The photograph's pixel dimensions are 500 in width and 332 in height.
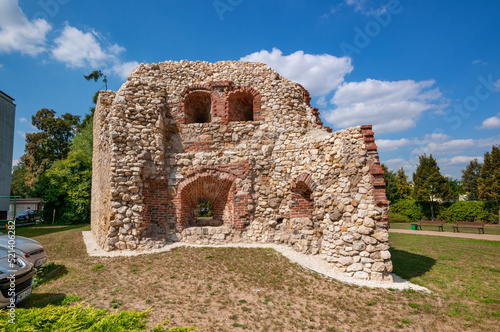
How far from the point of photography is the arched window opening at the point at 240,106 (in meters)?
10.6

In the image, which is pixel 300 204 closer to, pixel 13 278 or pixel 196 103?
pixel 196 103

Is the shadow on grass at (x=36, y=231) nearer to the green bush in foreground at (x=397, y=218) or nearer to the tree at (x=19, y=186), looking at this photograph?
the green bush in foreground at (x=397, y=218)

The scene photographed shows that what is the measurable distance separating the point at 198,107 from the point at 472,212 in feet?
83.0

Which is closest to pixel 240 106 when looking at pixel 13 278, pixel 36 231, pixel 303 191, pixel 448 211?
pixel 303 191

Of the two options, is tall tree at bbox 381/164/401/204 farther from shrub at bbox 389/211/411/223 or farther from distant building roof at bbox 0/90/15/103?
distant building roof at bbox 0/90/15/103

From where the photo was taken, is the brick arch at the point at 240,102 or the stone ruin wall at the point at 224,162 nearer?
the stone ruin wall at the point at 224,162

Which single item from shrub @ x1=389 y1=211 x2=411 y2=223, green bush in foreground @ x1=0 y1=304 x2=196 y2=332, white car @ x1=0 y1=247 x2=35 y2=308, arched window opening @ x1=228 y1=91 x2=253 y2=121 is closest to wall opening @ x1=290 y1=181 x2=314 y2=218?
arched window opening @ x1=228 y1=91 x2=253 y2=121

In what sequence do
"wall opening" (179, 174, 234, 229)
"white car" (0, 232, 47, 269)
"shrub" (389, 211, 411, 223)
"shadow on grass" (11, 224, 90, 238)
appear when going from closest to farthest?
"white car" (0, 232, 47, 269) < "wall opening" (179, 174, 234, 229) < "shadow on grass" (11, 224, 90, 238) < "shrub" (389, 211, 411, 223)

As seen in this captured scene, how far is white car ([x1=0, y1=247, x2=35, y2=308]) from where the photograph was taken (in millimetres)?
3934

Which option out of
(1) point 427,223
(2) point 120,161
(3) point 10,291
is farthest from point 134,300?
(1) point 427,223

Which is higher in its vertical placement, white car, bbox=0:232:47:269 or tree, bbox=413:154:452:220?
tree, bbox=413:154:452:220

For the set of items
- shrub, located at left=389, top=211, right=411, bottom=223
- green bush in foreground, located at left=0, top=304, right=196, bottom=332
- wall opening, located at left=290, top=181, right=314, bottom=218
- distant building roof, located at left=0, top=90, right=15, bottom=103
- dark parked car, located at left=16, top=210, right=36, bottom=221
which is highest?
distant building roof, located at left=0, top=90, right=15, bottom=103

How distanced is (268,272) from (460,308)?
4.07 meters

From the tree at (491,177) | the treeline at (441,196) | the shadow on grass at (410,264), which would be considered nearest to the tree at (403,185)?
the treeline at (441,196)
